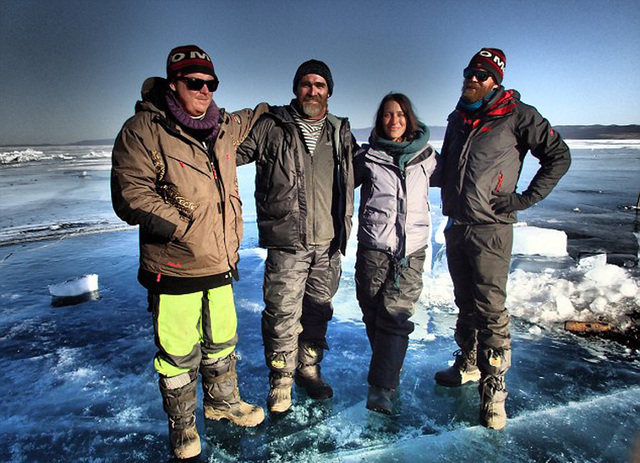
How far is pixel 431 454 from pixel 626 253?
19.8ft

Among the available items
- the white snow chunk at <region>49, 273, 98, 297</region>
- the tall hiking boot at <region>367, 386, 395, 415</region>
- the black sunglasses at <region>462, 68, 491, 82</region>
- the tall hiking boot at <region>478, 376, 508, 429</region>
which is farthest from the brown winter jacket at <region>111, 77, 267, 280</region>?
the white snow chunk at <region>49, 273, 98, 297</region>

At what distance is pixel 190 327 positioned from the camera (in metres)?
2.23

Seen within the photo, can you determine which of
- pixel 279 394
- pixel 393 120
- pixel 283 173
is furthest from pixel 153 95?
pixel 279 394

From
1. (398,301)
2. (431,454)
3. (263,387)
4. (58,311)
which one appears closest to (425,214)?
(398,301)

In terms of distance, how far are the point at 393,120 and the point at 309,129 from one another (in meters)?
0.54

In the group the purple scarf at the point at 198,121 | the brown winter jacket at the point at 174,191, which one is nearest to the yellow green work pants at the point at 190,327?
the brown winter jacket at the point at 174,191

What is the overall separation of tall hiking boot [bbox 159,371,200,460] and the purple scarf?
54.1 inches

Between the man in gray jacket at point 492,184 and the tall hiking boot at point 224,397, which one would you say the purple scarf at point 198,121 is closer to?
the tall hiking boot at point 224,397

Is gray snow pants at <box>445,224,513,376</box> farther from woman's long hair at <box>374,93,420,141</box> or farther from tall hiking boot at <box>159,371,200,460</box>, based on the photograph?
tall hiking boot at <box>159,371,200,460</box>

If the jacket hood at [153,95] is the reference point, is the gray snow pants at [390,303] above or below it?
below

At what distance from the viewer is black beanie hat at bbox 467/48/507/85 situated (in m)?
2.57

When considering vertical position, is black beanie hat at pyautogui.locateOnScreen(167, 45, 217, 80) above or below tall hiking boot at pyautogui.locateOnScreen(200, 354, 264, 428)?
above

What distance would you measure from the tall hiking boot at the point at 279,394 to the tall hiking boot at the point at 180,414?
0.52 m

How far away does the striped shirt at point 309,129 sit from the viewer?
8.27ft
